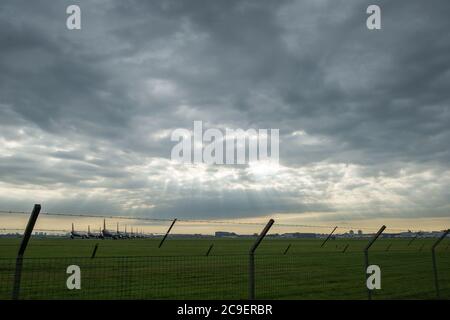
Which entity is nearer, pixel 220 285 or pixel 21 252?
pixel 21 252

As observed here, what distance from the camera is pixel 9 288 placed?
1538 centimetres

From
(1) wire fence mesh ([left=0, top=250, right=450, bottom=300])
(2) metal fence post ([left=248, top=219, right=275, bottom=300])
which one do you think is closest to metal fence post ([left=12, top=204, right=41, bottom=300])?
(1) wire fence mesh ([left=0, top=250, right=450, bottom=300])

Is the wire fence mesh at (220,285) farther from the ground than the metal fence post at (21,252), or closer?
closer

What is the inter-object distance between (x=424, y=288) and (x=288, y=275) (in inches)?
247

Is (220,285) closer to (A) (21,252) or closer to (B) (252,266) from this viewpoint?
(B) (252,266)

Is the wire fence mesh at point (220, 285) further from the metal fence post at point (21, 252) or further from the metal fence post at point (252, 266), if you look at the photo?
the metal fence post at point (21, 252)

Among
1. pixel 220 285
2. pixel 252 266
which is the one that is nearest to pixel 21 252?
pixel 252 266

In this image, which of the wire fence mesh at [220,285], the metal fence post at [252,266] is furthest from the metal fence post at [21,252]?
the metal fence post at [252,266]

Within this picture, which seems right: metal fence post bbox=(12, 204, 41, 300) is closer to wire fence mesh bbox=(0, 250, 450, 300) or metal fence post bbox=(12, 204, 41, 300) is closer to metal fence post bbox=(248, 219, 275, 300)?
wire fence mesh bbox=(0, 250, 450, 300)

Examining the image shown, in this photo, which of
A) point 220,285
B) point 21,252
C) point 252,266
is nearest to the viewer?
point 21,252

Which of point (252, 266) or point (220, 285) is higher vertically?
point (252, 266)
